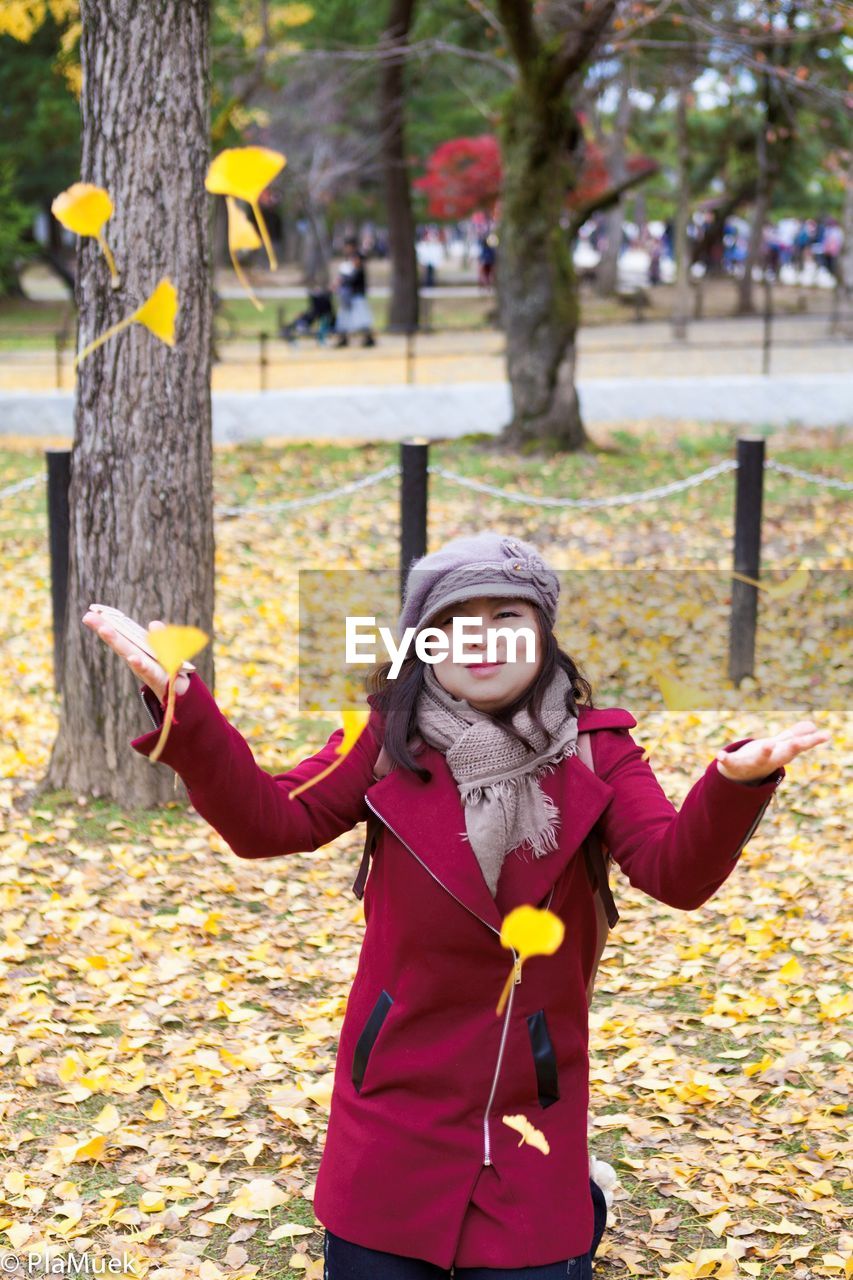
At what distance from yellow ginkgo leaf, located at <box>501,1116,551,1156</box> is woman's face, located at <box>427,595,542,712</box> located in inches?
27.6

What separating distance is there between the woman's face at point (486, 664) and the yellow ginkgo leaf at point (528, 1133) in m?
0.70

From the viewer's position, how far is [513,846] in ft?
8.68

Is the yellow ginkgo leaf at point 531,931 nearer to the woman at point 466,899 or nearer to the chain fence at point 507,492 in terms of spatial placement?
the woman at point 466,899

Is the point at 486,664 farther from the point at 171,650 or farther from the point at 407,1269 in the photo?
the point at 407,1269

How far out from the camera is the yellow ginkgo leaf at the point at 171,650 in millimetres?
2447

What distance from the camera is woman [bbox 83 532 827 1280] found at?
2.58 m

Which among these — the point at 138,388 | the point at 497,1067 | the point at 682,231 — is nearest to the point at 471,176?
the point at 682,231

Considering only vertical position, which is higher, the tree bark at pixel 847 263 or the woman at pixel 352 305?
the tree bark at pixel 847 263

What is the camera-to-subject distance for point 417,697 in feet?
9.07

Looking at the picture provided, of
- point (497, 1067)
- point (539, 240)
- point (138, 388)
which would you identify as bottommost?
point (497, 1067)

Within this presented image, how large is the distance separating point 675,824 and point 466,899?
1.25 ft

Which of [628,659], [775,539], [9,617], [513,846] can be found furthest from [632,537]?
[513,846]

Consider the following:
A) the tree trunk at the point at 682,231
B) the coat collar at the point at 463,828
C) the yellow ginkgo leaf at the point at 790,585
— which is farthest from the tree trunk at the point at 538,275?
the coat collar at the point at 463,828

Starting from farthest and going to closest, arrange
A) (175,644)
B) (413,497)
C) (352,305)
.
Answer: (352,305) → (413,497) → (175,644)
